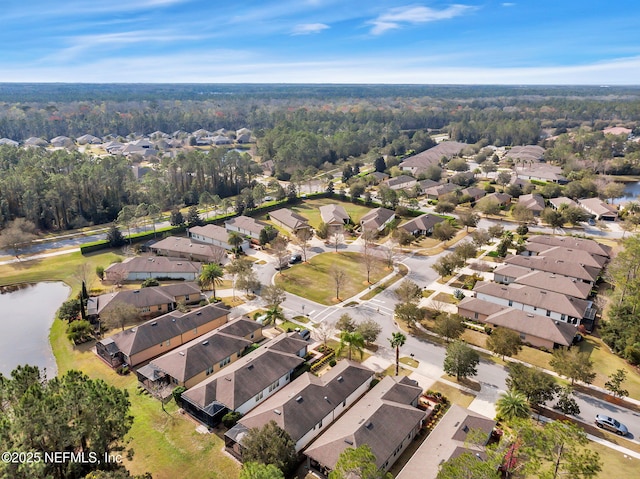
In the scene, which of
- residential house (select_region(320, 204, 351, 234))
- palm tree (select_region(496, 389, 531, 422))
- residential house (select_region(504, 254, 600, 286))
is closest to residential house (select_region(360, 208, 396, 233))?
residential house (select_region(320, 204, 351, 234))

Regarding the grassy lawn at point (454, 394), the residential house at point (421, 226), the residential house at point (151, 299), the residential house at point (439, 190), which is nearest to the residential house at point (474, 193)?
the residential house at point (439, 190)

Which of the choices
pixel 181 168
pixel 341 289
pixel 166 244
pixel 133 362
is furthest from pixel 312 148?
pixel 133 362

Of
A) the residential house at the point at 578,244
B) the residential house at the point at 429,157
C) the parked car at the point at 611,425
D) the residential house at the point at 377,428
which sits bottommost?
the parked car at the point at 611,425

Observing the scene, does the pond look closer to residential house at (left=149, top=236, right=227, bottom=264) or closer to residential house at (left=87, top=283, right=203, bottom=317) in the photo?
residential house at (left=87, top=283, right=203, bottom=317)

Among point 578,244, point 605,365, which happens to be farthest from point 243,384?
point 578,244

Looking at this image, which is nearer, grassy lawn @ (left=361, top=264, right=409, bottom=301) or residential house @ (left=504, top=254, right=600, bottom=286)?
grassy lawn @ (left=361, top=264, right=409, bottom=301)

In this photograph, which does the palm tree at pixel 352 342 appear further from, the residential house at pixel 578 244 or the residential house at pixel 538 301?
the residential house at pixel 578 244

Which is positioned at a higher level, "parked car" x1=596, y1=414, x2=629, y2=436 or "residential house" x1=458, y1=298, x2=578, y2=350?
"residential house" x1=458, y1=298, x2=578, y2=350

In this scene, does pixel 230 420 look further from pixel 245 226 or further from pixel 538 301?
pixel 245 226
